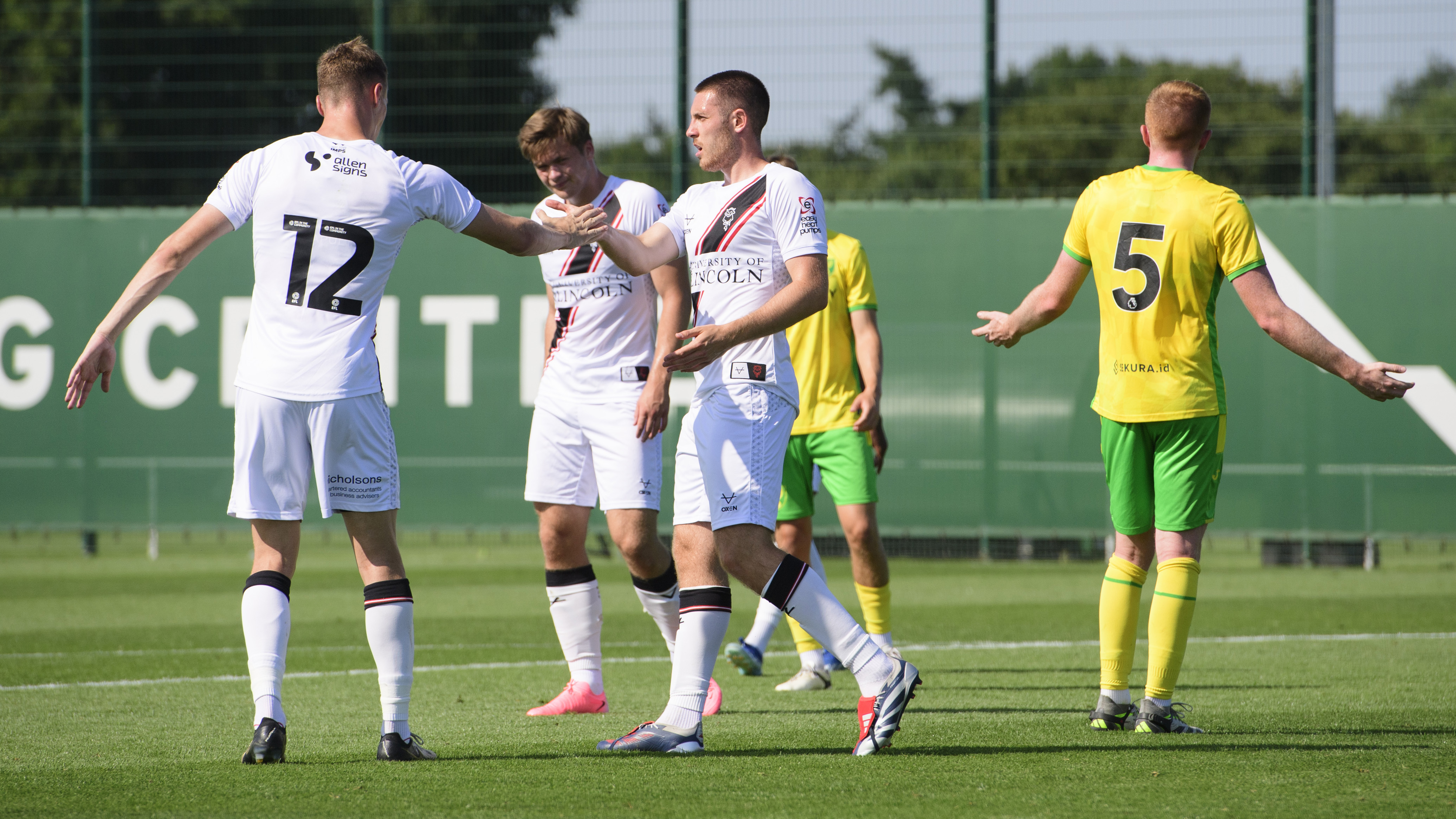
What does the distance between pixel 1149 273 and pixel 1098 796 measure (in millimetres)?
2002

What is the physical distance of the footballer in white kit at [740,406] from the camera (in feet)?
15.1

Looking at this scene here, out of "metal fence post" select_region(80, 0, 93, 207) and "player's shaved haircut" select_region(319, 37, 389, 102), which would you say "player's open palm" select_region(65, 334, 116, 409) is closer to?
"player's shaved haircut" select_region(319, 37, 389, 102)

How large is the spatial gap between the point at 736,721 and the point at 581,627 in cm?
82

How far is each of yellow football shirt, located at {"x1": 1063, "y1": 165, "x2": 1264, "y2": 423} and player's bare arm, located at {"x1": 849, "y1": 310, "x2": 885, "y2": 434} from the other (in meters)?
1.72

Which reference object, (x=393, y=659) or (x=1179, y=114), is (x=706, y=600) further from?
(x=1179, y=114)

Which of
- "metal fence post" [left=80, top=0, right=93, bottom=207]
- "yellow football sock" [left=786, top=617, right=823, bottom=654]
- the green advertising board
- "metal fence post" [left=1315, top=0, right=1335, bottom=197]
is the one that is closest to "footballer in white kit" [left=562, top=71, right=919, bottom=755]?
"yellow football sock" [left=786, top=617, right=823, bottom=654]

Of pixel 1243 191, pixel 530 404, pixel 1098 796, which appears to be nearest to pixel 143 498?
pixel 530 404

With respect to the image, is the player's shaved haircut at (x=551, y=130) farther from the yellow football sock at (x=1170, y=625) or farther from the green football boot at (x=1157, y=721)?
the green football boot at (x=1157, y=721)

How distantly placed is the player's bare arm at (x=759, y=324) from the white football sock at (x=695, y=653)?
0.79 metres

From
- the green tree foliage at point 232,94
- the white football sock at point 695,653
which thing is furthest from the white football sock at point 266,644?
the green tree foliage at point 232,94

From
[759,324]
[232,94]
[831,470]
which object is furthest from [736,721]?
[232,94]

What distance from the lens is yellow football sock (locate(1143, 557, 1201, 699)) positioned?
5.09 meters

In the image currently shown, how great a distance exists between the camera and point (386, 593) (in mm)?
4680

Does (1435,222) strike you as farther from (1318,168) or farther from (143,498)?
(143,498)
